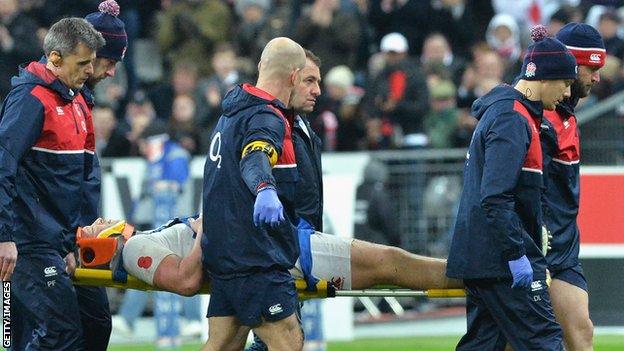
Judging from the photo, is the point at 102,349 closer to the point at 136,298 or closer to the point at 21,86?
the point at 21,86

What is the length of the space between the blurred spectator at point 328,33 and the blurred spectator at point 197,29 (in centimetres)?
157

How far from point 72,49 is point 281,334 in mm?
2026

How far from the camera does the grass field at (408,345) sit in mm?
13234

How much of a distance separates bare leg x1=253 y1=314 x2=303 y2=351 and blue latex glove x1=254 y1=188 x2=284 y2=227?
2.32 ft

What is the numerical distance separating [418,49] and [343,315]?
534cm

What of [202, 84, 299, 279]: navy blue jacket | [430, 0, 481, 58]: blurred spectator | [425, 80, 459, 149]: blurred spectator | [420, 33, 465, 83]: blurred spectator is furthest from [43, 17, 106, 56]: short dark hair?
[430, 0, 481, 58]: blurred spectator

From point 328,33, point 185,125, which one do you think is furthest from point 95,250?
point 328,33

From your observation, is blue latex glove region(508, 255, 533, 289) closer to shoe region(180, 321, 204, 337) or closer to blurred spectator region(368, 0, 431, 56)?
shoe region(180, 321, 204, 337)

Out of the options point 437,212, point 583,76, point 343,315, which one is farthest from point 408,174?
point 583,76

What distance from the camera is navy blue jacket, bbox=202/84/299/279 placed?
7988 mm

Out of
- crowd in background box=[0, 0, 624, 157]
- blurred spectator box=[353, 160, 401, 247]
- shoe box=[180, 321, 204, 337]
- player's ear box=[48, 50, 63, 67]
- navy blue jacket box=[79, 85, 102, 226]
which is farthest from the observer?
crowd in background box=[0, 0, 624, 157]

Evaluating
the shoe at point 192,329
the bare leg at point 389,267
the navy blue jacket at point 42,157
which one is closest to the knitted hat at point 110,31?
the navy blue jacket at point 42,157

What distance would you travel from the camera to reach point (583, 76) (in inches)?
359

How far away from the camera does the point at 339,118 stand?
53.7 ft
